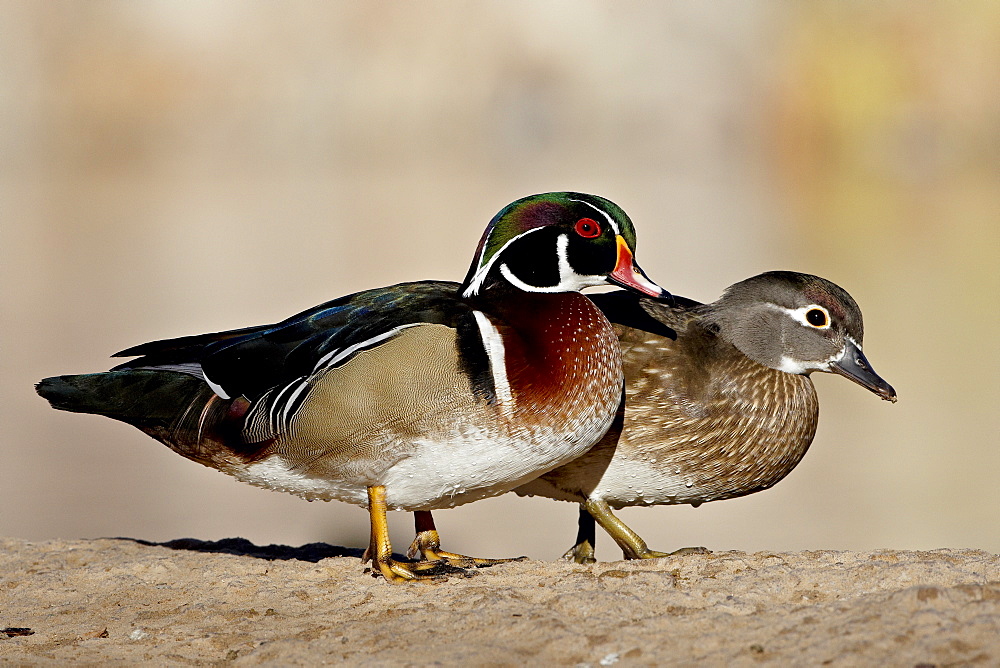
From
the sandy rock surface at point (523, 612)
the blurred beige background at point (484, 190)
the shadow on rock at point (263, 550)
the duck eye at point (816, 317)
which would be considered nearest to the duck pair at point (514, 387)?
the duck eye at point (816, 317)

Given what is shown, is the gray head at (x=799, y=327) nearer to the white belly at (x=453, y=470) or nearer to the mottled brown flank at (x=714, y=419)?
the mottled brown flank at (x=714, y=419)

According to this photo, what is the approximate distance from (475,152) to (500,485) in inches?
1233

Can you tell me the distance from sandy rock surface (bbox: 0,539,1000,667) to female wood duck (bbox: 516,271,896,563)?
1.65 feet

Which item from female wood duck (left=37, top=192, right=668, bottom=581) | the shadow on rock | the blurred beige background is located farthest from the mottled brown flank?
the blurred beige background

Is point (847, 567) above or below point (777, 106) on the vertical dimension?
below

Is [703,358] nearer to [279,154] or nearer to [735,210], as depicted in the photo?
[735,210]

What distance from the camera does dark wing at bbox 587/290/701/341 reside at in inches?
198

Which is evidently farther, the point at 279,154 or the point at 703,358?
the point at 279,154

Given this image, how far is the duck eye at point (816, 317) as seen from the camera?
16.2ft

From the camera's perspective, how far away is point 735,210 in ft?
73.8

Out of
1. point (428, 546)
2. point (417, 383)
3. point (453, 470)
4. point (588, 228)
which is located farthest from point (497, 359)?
point (428, 546)

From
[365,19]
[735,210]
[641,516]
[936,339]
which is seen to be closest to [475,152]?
[365,19]

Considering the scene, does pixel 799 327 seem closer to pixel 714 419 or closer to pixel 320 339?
pixel 714 419

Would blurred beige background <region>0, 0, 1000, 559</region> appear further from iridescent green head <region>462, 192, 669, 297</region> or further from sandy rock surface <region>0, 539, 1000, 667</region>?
iridescent green head <region>462, 192, 669, 297</region>
